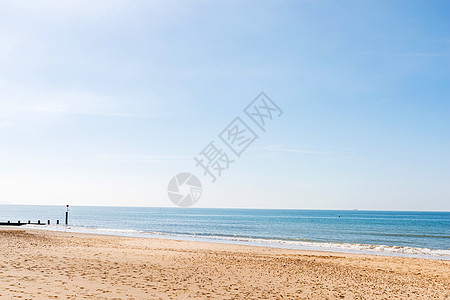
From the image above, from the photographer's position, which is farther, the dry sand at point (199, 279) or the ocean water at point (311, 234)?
the ocean water at point (311, 234)

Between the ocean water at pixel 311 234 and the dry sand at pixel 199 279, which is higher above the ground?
the dry sand at pixel 199 279

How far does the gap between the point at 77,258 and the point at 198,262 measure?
20.2ft

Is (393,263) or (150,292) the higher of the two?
(150,292)

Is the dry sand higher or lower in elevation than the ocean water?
higher

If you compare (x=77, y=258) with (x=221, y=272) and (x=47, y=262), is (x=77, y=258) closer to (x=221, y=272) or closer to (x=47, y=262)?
(x=47, y=262)

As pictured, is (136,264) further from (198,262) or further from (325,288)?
(325,288)

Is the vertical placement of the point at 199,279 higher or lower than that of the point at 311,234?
higher

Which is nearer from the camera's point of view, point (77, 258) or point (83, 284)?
point (83, 284)

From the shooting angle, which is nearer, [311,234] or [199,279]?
[199,279]

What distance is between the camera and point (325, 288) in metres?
13.3

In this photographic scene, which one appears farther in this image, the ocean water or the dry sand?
the ocean water

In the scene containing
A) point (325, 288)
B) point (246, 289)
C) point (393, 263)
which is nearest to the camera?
point (246, 289)

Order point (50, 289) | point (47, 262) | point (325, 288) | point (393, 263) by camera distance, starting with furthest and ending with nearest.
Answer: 1. point (393, 263)
2. point (47, 262)
3. point (325, 288)
4. point (50, 289)

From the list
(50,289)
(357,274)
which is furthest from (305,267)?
(50,289)
